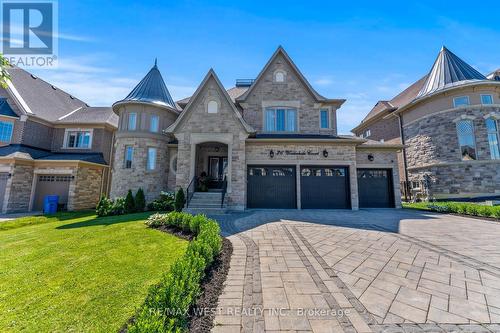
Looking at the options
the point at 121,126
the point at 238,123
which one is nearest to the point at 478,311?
the point at 238,123

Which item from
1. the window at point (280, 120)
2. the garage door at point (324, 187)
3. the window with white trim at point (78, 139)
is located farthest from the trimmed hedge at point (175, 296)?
the window with white trim at point (78, 139)

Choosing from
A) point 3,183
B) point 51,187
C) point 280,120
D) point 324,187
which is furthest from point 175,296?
point 3,183

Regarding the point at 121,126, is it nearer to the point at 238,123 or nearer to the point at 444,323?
the point at 238,123

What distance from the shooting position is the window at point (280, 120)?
1531 cm

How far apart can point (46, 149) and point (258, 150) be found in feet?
65.0

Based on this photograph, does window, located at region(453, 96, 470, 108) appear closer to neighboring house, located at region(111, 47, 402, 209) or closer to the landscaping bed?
neighboring house, located at region(111, 47, 402, 209)

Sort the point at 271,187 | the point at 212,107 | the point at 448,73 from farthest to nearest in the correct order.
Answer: the point at 448,73 → the point at 271,187 → the point at 212,107

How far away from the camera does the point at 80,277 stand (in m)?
4.36

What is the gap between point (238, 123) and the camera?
1314cm

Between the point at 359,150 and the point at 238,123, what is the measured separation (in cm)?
883

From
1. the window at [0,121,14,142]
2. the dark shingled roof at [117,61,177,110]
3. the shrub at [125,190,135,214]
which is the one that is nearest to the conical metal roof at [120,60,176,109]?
the dark shingled roof at [117,61,177,110]

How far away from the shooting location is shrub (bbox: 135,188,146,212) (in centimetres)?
1353

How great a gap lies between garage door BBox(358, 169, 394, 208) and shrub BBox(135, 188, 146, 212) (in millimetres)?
15139

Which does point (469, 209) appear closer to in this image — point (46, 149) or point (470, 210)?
point (470, 210)
